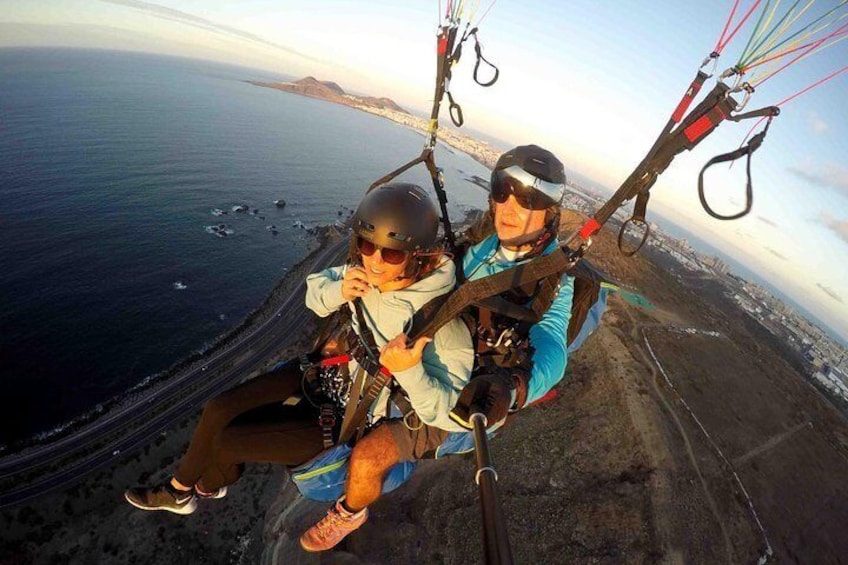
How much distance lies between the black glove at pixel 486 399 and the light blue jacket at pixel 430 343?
0.08m

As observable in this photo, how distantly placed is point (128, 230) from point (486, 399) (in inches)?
2935

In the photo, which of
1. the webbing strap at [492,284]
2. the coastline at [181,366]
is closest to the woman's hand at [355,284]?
the webbing strap at [492,284]

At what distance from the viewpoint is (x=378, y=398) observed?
4.24m

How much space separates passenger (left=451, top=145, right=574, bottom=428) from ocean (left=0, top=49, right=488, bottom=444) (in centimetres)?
4241

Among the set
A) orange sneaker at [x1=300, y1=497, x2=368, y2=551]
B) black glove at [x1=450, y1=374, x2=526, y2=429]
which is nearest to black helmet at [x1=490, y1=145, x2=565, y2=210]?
black glove at [x1=450, y1=374, x2=526, y2=429]

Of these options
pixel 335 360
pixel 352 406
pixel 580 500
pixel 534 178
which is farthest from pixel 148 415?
pixel 534 178

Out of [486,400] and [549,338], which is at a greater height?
[549,338]

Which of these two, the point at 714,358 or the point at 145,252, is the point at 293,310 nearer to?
the point at 145,252

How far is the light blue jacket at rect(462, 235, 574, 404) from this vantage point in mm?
3787

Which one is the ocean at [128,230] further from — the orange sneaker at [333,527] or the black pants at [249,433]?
the orange sneaker at [333,527]

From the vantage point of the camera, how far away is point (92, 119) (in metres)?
108

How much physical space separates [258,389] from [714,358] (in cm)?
5189

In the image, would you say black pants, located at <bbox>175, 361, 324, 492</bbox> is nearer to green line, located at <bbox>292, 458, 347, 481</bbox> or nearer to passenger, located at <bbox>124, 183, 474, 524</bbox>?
passenger, located at <bbox>124, 183, 474, 524</bbox>

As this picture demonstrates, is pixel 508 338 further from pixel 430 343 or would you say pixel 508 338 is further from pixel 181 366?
pixel 181 366
